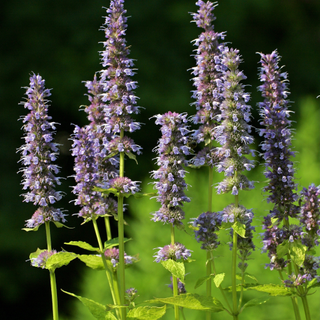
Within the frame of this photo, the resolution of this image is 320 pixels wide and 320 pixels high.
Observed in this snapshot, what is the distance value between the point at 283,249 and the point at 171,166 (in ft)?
1.62

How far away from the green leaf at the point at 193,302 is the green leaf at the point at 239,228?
0.23 metres

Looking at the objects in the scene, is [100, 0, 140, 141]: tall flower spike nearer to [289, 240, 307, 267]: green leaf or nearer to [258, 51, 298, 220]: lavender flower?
[258, 51, 298, 220]: lavender flower

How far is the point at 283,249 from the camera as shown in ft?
5.28

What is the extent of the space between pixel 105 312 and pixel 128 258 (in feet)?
0.90

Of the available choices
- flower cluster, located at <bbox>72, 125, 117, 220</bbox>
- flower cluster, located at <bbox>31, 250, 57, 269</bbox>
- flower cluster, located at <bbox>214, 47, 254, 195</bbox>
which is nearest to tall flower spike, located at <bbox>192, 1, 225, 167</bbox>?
flower cluster, located at <bbox>214, 47, 254, 195</bbox>

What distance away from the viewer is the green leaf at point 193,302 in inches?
54.2

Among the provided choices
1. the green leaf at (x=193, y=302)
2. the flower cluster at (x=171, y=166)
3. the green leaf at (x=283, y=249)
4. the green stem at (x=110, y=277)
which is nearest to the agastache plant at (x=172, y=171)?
the flower cluster at (x=171, y=166)

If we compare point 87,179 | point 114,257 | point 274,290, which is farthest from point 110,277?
point 274,290

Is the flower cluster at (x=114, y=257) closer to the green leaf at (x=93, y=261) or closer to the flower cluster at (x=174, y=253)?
the green leaf at (x=93, y=261)

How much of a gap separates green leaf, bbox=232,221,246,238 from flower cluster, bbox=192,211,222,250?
67 mm

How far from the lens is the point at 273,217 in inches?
66.1

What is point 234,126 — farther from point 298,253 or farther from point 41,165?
point 41,165

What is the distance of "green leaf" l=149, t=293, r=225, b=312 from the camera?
1376 mm

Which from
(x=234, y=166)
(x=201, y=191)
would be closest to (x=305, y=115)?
(x=201, y=191)
